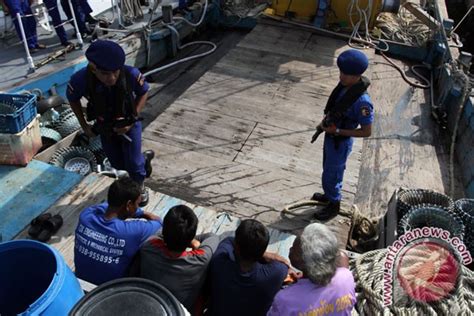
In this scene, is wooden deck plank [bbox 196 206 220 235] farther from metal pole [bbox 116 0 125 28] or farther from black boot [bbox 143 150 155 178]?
metal pole [bbox 116 0 125 28]

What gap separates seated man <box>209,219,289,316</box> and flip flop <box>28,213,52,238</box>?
1.85 meters

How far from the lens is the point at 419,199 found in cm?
430

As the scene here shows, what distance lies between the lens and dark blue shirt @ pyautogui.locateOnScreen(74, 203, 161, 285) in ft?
8.15

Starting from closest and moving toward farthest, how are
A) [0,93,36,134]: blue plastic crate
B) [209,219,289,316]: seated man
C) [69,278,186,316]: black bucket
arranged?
[69,278,186,316]: black bucket < [209,219,289,316]: seated man < [0,93,36,134]: blue plastic crate

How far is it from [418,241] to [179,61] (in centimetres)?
621

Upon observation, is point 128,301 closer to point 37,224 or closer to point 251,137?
point 37,224

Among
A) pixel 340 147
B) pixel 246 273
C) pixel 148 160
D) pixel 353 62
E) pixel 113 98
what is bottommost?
pixel 148 160

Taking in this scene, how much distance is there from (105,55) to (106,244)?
4.92 feet

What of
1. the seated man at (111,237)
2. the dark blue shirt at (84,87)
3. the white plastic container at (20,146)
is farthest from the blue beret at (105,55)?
the white plastic container at (20,146)

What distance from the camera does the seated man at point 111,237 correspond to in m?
2.49

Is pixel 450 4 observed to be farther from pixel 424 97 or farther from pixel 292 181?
pixel 292 181

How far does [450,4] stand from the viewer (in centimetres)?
1591

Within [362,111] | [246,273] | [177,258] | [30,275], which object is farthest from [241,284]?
[362,111]

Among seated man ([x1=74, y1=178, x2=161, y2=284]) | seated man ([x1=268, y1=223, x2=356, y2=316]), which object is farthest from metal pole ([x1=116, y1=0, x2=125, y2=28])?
seated man ([x1=268, y1=223, x2=356, y2=316])
